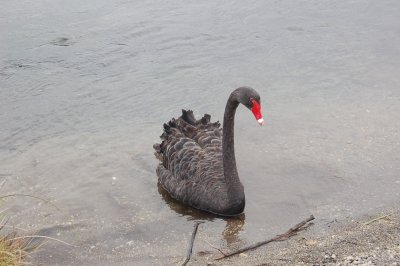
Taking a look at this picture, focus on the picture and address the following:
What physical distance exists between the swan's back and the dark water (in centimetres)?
19

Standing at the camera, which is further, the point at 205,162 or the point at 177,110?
the point at 177,110

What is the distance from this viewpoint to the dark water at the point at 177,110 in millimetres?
5371

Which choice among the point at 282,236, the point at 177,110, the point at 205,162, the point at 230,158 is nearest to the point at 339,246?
the point at 282,236

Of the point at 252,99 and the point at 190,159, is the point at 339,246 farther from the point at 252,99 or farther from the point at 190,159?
the point at 190,159

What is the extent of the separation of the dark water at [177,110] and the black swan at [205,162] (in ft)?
0.61

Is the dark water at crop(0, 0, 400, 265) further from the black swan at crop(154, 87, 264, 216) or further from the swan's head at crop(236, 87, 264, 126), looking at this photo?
the swan's head at crop(236, 87, 264, 126)

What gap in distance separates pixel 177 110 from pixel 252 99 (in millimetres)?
3056

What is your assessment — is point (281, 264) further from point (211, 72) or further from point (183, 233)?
point (211, 72)

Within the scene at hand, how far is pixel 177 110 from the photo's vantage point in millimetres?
7742

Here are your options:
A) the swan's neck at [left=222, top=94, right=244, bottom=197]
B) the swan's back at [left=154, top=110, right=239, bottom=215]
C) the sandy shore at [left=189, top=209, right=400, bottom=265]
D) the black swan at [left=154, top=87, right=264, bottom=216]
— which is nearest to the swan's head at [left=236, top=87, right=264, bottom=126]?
the black swan at [left=154, top=87, right=264, bottom=216]

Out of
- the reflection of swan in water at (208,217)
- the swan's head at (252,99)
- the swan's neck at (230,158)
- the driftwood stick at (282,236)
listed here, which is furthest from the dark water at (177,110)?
the swan's head at (252,99)

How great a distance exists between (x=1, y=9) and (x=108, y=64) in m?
3.93

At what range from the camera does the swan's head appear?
186 inches

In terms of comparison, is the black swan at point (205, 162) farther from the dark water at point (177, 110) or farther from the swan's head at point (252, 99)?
the dark water at point (177, 110)
